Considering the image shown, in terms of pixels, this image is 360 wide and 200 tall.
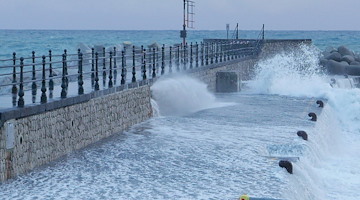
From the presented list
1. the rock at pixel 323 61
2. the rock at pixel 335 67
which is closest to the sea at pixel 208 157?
the rock at pixel 335 67

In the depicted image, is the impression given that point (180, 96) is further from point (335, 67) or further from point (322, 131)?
point (335, 67)

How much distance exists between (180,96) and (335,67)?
21986mm

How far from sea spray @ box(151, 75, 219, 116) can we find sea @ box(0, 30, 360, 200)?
0.03m

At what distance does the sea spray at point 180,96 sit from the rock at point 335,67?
731 inches

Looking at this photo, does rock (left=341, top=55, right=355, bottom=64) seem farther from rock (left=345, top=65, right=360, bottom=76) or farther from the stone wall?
the stone wall

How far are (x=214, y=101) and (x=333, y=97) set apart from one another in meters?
5.24

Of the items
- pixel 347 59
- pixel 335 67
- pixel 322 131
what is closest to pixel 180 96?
pixel 322 131

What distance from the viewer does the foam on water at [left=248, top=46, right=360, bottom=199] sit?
41.7ft

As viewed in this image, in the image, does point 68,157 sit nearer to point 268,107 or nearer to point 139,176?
point 139,176

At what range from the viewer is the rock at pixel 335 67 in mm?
41147

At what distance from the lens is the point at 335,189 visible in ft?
42.5

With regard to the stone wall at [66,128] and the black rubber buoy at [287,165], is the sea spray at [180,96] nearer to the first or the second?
the stone wall at [66,128]

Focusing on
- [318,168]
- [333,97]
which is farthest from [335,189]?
[333,97]

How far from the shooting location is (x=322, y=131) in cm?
1855
